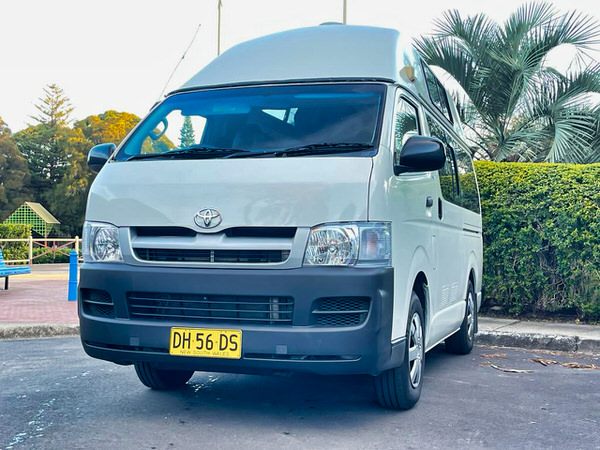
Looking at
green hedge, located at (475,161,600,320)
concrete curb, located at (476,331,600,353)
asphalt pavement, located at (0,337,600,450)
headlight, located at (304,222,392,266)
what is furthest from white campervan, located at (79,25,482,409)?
green hedge, located at (475,161,600,320)

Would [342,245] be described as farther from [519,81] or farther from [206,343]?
[519,81]

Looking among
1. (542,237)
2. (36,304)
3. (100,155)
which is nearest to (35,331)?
(36,304)

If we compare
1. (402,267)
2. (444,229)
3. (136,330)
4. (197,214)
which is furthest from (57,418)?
(444,229)

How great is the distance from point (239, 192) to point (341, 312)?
91cm

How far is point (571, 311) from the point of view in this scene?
9.92m

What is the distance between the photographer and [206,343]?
13.9 feet

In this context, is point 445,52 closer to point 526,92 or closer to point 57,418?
point 526,92

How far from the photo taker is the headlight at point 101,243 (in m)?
4.53

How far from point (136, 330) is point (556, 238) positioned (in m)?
6.37

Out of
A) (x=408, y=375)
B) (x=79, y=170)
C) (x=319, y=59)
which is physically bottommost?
(x=408, y=375)

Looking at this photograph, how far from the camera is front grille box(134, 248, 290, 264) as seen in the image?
422 cm

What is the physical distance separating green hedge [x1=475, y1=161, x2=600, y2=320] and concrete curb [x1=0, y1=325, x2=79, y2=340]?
5.33 m

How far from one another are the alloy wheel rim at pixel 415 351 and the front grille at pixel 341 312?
81cm

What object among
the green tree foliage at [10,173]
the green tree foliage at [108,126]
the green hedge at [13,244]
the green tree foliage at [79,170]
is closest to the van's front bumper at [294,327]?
the green hedge at [13,244]
